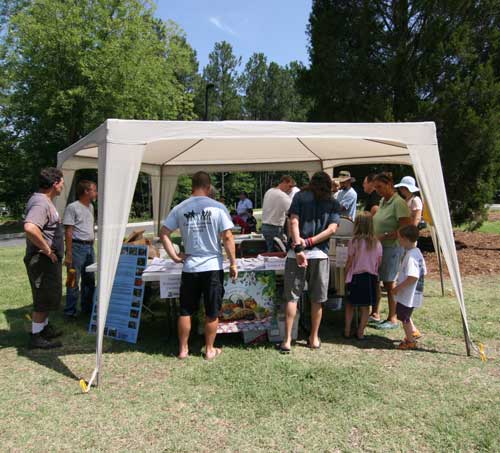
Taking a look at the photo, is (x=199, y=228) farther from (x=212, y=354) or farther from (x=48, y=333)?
(x=48, y=333)

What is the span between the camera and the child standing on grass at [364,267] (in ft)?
14.4

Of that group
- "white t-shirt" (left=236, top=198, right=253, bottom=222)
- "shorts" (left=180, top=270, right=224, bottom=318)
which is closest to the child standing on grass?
"shorts" (left=180, top=270, right=224, bottom=318)

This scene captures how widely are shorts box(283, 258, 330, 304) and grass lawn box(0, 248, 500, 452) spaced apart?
1.87ft

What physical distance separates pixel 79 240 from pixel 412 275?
3.69m

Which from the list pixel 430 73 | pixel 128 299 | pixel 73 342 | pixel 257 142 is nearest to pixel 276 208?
pixel 257 142

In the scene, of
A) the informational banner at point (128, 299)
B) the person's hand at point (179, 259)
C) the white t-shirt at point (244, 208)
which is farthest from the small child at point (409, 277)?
the white t-shirt at point (244, 208)

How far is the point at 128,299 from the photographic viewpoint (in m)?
4.60

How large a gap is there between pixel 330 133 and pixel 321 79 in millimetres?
7166

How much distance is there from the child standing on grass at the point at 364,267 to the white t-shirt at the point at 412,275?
1.27 feet

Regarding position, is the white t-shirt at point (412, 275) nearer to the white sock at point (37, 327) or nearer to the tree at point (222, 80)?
the white sock at point (37, 327)

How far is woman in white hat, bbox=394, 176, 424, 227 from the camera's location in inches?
182

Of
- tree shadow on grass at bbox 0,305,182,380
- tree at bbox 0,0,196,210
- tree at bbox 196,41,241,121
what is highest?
tree at bbox 196,41,241,121

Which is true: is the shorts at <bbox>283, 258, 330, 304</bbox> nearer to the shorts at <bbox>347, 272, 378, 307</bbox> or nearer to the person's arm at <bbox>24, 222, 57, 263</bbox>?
the shorts at <bbox>347, 272, 378, 307</bbox>

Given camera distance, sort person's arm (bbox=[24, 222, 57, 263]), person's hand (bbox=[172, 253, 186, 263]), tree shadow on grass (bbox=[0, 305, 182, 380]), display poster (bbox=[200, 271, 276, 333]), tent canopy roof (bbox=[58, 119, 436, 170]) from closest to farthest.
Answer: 1. tent canopy roof (bbox=[58, 119, 436, 170])
2. person's arm (bbox=[24, 222, 57, 263])
3. person's hand (bbox=[172, 253, 186, 263])
4. tree shadow on grass (bbox=[0, 305, 182, 380])
5. display poster (bbox=[200, 271, 276, 333])
